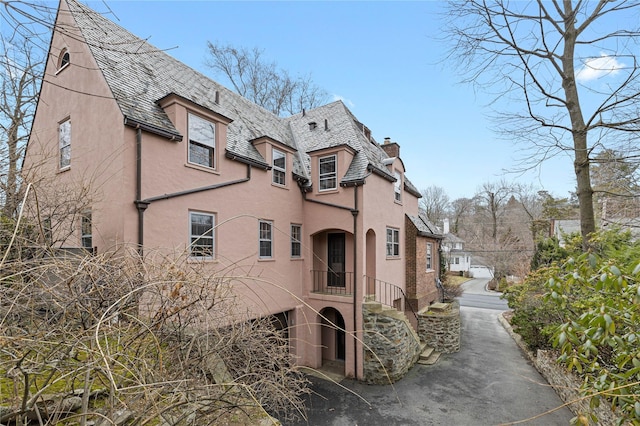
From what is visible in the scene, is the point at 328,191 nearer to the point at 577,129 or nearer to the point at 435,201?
the point at 577,129

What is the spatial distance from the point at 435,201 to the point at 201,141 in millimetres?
40338

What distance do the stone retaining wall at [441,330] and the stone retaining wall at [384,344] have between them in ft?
9.38

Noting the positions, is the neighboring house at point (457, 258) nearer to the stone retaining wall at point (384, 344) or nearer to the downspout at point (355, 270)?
the stone retaining wall at point (384, 344)

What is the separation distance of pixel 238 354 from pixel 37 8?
412 cm

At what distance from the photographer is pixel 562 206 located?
32.0 m

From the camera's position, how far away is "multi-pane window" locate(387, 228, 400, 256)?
1337 cm

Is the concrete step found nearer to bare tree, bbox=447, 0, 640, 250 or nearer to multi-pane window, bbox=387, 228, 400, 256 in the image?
multi-pane window, bbox=387, 228, 400, 256

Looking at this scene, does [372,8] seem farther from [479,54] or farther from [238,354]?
[238,354]

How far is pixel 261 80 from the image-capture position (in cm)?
2117

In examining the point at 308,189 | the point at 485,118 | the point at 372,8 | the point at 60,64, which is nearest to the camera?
the point at 485,118

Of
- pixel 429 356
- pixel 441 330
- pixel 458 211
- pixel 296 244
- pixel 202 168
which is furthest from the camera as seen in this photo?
pixel 458 211

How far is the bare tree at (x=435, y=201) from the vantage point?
140ft

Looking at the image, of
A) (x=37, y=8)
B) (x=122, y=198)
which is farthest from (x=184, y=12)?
(x=37, y=8)

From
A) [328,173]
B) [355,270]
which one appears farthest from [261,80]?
[355,270]
